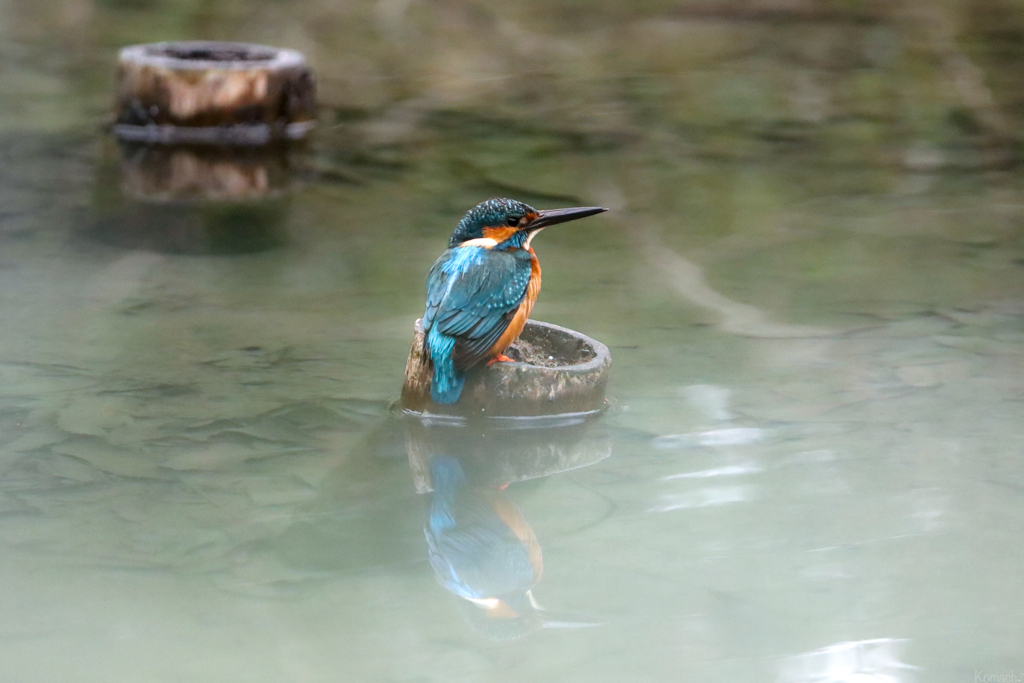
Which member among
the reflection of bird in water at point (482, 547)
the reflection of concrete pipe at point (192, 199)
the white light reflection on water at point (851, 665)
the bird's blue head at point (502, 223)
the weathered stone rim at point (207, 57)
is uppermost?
the weathered stone rim at point (207, 57)

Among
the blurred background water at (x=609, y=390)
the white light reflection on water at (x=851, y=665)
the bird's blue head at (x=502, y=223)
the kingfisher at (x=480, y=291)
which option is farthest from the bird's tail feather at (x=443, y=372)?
the white light reflection on water at (x=851, y=665)

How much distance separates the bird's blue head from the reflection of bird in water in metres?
0.68

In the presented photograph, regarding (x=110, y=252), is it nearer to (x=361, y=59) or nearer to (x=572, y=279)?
(x=572, y=279)

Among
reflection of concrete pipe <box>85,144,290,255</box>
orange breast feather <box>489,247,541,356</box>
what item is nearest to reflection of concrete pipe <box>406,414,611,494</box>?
orange breast feather <box>489,247,541,356</box>

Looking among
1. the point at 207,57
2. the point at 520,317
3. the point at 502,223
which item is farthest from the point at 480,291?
the point at 207,57

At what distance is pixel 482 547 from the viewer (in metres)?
2.77

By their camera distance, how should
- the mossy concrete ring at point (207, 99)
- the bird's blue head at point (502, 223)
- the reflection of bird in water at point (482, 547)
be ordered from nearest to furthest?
the reflection of bird in water at point (482, 547) → the bird's blue head at point (502, 223) → the mossy concrete ring at point (207, 99)

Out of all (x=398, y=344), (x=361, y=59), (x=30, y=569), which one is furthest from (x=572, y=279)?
(x=361, y=59)

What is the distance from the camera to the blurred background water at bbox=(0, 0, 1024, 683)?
2404mm

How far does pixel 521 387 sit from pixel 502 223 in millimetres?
481

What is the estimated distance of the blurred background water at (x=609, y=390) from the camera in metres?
2.40

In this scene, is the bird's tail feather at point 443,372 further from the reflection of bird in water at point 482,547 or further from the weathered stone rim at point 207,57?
the weathered stone rim at point 207,57

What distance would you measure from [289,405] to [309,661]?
1313 mm

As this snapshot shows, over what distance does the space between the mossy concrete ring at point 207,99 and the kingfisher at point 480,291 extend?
161 inches
